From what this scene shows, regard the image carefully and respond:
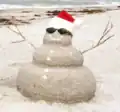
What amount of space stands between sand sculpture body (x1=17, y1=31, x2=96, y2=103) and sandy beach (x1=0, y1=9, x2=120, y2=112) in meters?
0.03

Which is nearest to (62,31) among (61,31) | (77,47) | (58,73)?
(61,31)

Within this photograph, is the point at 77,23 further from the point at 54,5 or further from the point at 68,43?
the point at 54,5

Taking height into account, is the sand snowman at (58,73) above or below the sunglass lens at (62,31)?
below

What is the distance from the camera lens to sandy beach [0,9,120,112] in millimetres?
1060

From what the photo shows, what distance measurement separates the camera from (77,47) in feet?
6.26

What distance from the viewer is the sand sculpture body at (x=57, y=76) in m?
1.08

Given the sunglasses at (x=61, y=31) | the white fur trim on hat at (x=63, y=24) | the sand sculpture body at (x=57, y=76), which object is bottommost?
the sand sculpture body at (x=57, y=76)

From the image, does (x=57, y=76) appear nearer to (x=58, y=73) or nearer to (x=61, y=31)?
(x=58, y=73)

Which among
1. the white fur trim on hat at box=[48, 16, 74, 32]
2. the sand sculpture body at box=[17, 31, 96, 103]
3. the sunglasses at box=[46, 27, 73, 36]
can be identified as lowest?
the sand sculpture body at box=[17, 31, 96, 103]

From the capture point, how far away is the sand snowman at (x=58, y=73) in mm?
1077

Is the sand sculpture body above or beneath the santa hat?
beneath

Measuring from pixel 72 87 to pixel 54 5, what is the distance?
1836mm

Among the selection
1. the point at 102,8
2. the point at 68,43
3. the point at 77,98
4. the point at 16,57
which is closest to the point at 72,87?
the point at 77,98

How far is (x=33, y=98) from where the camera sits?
110 centimetres
